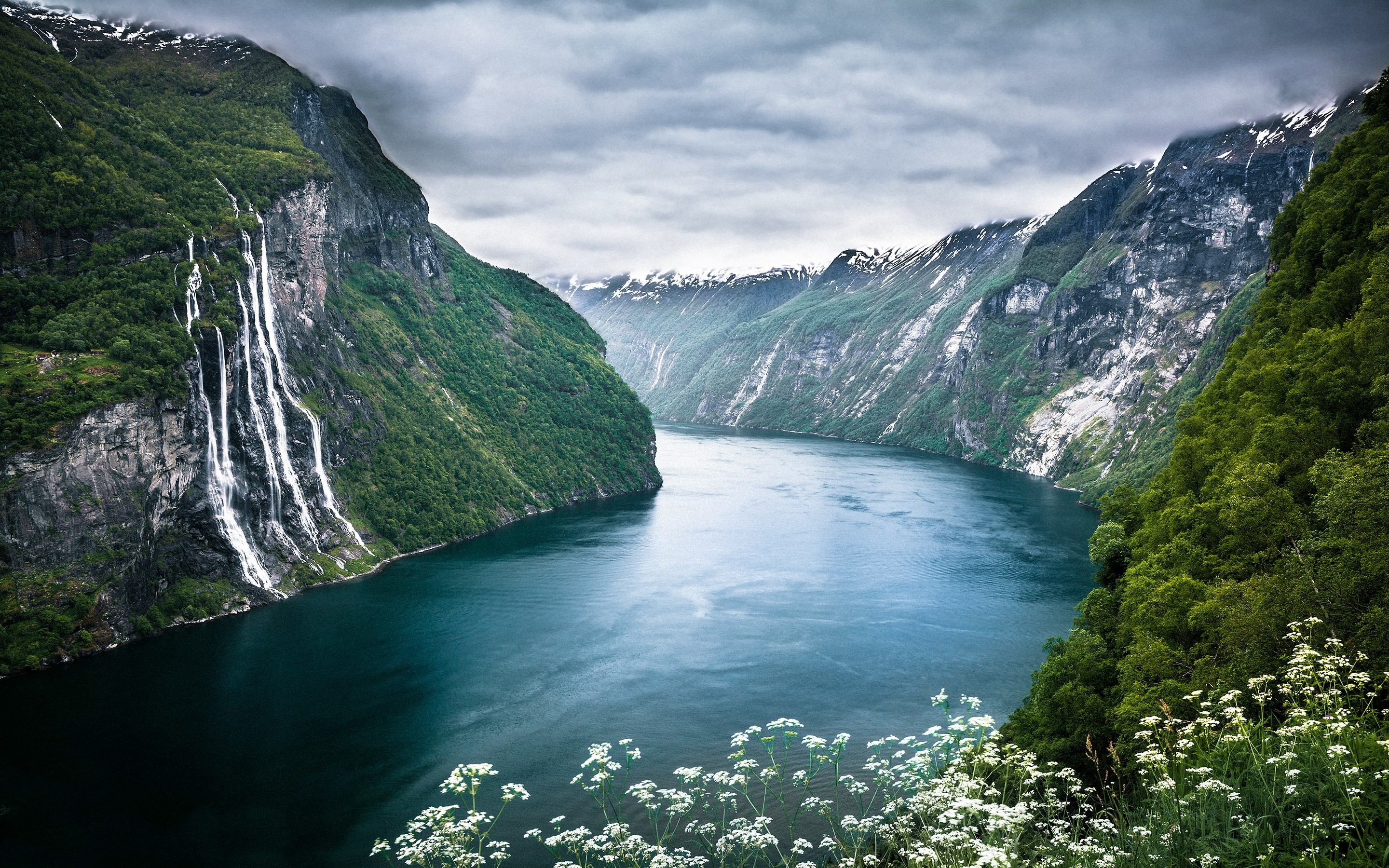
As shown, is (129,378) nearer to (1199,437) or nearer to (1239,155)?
(1199,437)

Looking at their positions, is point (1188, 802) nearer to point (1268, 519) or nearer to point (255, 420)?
point (1268, 519)

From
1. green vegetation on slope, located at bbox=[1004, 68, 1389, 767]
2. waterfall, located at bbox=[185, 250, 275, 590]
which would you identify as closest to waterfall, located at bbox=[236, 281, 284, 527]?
waterfall, located at bbox=[185, 250, 275, 590]

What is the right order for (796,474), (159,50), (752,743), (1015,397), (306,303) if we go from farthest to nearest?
1. (1015,397)
2. (796,474)
3. (159,50)
4. (306,303)
5. (752,743)

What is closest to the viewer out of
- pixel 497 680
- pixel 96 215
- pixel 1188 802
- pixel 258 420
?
pixel 1188 802

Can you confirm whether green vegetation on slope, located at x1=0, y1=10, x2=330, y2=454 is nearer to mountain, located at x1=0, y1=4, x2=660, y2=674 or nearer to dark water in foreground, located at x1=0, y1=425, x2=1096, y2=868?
mountain, located at x1=0, y1=4, x2=660, y2=674

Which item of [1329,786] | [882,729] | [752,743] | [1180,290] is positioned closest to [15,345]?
[752,743]

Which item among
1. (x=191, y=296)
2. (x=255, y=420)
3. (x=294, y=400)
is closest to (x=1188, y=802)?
(x=255, y=420)

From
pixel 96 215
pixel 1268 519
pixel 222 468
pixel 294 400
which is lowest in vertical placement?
pixel 222 468
